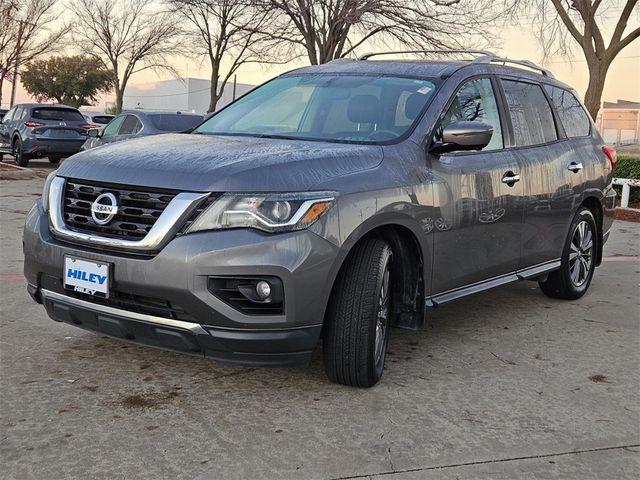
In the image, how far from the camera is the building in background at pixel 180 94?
244 feet

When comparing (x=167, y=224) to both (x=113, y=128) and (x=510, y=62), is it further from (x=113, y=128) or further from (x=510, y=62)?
(x=113, y=128)

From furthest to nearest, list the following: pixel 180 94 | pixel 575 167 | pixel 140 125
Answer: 1. pixel 180 94
2. pixel 140 125
3. pixel 575 167

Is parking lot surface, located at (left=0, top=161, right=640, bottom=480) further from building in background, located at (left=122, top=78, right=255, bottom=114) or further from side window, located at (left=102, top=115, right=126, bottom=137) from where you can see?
building in background, located at (left=122, top=78, right=255, bottom=114)

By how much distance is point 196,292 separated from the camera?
3184 millimetres

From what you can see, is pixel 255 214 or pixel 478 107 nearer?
pixel 255 214

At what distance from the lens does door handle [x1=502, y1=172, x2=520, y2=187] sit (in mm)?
4682

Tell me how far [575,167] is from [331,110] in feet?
6.99

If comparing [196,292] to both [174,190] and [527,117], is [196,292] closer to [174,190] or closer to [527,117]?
[174,190]

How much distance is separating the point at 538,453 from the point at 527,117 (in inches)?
108

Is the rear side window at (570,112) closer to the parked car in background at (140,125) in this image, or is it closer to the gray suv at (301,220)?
the gray suv at (301,220)

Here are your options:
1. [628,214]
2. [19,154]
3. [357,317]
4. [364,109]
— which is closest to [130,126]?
[19,154]

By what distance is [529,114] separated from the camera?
525cm

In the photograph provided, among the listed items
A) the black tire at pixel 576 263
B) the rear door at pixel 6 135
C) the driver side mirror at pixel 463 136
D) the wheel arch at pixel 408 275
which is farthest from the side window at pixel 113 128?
the wheel arch at pixel 408 275

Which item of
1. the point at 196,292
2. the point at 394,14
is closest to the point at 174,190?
the point at 196,292
